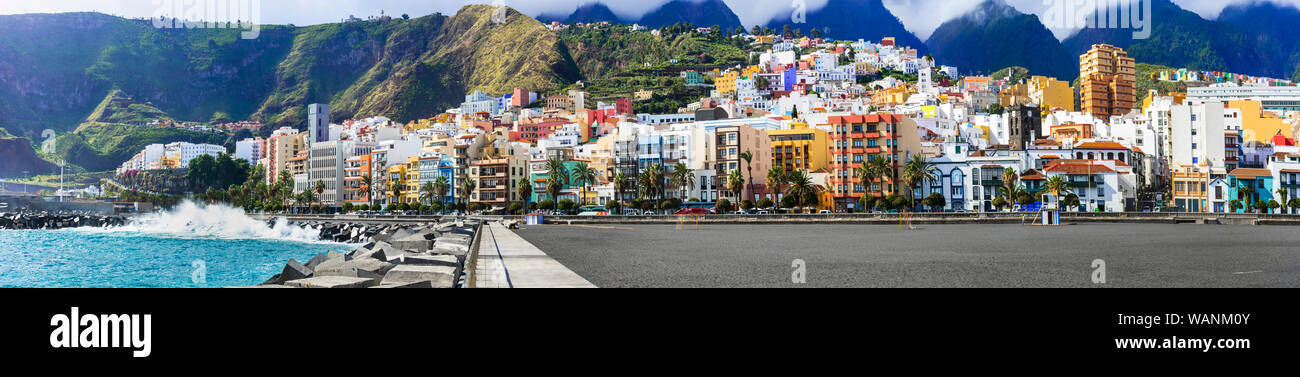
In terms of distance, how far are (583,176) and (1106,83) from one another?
4854 inches

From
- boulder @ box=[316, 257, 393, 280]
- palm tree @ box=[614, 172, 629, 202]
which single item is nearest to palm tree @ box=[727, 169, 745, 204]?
palm tree @ box=[614, 172, 629, 202]

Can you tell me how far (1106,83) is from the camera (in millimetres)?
168000

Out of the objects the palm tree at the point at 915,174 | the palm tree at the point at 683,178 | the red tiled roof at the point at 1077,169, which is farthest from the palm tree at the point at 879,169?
the palm tree at the point at 683,178

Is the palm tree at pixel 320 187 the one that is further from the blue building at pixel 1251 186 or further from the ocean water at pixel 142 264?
the blue building at pixel 1251 186

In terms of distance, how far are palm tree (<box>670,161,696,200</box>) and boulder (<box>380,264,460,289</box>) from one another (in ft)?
264

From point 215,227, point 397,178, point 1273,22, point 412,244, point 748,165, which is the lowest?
point 215,227

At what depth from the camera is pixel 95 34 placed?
226ft

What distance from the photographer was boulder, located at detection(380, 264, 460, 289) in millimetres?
12323

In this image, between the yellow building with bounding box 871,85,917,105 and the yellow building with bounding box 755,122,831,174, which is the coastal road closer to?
the yellow building with bounding box 755,122,831,174

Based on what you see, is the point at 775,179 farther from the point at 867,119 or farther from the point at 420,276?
the point at 420,276

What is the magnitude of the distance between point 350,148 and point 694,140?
210ft

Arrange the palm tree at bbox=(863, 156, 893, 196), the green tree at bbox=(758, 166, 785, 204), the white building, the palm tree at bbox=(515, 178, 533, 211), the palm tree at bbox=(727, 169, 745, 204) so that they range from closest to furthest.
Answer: the palm tree at bbox=(863, 156, 893, 196), the green tree at bbox=(758, 166, 785, 204), the palm tree at bbox=(727, 169, 745, 204), the palm tree at bbox=(515, 178, 533, 211), the white building

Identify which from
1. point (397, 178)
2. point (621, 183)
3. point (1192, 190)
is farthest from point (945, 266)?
point (397, 178)
